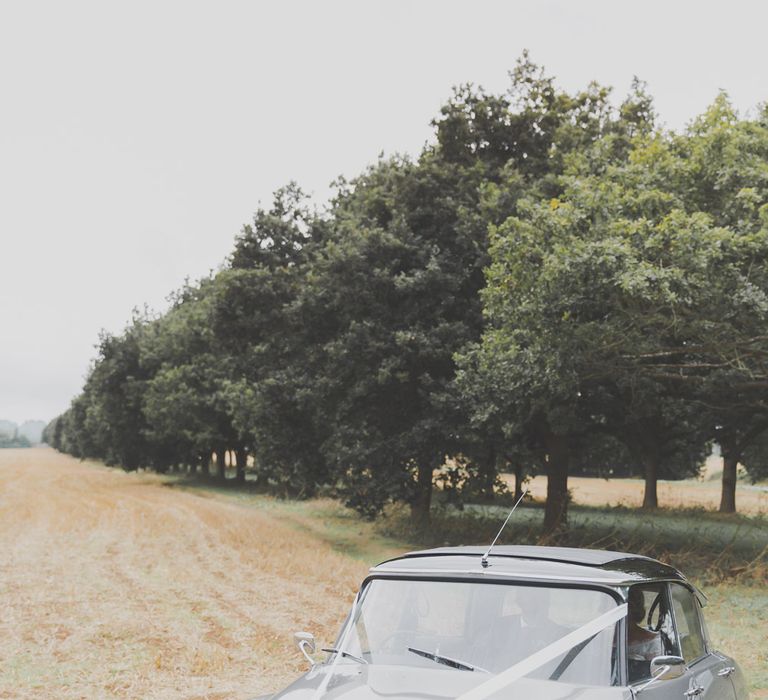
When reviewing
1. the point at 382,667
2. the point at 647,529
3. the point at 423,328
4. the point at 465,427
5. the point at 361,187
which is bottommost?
the point at 647,529

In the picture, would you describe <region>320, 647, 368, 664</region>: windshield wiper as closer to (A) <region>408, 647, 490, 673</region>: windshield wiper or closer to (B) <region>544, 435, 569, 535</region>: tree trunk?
(A) <region>408, 647, 490, 673</region>: windshield wiper

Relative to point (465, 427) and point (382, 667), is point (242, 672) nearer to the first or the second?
point (382, 667)

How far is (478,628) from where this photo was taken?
4.27 m

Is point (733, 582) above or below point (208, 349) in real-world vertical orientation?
below

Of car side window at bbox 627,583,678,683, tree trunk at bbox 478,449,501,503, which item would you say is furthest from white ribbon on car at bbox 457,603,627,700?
tree trunk at bbox 478,449,501,503

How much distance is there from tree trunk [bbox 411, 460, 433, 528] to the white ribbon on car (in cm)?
1710

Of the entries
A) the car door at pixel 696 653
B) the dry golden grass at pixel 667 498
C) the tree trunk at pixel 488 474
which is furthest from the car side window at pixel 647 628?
the dry golden grass at pixel 667 498

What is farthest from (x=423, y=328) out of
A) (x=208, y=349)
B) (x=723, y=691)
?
(x=208, y=349)

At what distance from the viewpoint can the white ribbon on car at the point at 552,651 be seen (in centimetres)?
382

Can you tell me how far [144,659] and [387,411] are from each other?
12.8m

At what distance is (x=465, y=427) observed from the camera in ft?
64.0

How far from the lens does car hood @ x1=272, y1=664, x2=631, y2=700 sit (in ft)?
12.4

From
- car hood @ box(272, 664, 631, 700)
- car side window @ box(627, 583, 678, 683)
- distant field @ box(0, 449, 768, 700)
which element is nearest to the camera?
car hood @ box(272, 664, 631, 700)

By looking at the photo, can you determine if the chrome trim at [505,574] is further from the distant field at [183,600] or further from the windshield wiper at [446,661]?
the distant field at [183,600]
